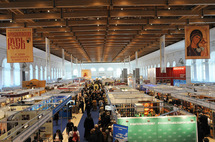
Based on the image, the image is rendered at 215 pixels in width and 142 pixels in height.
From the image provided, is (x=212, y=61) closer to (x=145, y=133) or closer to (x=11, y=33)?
(x=145, y=133)

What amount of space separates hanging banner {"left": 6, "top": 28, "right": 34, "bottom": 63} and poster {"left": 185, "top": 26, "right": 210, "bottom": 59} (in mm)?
9214

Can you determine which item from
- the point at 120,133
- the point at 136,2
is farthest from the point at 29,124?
the point at 136,2

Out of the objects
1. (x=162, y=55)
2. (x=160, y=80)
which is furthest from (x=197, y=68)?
(x=162, y=55)

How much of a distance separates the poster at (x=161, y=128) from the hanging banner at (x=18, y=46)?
253 inches

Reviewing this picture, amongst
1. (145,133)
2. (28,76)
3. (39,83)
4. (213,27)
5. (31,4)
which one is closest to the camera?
(145,133)

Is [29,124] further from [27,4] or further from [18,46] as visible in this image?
[27,4]

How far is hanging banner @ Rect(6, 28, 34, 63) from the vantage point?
952cm

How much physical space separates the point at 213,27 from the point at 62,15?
41.8 ft

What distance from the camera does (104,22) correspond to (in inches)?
498

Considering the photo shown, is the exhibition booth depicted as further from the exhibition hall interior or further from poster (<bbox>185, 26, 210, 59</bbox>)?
poster (<bbox>185, 26, 210, 59</bbox>)

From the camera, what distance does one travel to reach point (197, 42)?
10602mm

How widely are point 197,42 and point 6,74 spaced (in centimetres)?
2170

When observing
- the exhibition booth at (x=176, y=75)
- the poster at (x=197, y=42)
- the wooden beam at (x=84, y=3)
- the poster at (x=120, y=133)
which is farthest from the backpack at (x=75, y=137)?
the exhibition booth at (x=176, y=75)

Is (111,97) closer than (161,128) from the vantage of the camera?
No
